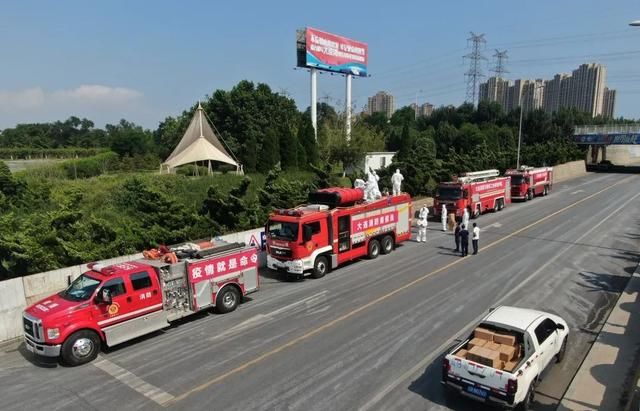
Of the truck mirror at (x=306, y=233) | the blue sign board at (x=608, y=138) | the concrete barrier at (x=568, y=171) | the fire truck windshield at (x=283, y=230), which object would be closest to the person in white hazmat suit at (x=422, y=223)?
the truck mirror at (x=306, y=233)

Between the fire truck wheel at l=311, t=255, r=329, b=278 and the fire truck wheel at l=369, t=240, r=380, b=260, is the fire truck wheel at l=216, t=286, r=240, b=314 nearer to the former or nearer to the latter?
the fire truck wheel at l=311, t=255, r=329, b=278

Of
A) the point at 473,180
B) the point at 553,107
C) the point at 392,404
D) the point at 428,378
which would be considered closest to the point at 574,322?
the point at 428,378

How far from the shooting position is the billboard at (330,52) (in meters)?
44.7

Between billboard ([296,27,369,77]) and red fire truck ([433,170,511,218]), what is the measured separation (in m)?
22.4

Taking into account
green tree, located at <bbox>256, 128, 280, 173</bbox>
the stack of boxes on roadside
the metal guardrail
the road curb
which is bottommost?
the road curb

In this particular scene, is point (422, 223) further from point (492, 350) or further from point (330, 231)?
point (492, 350)

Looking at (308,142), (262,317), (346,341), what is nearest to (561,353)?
(346,341)

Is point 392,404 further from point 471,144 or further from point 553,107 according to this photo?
point 553,107

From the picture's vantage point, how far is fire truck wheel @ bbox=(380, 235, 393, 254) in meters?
21.1

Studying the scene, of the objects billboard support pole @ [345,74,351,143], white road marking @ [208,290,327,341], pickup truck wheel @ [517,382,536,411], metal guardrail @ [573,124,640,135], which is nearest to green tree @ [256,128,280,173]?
billboard support pole @ [345,74,351,143]

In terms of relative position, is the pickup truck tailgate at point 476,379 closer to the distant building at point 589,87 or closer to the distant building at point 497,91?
the distant building at point 589,87

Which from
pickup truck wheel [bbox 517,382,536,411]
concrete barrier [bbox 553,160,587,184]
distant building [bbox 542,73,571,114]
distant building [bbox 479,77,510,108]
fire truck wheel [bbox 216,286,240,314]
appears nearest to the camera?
pickup truck wheel [bbox 517,382,536,411]

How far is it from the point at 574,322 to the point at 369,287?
6680 mm

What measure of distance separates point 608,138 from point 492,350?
68.4 metres
